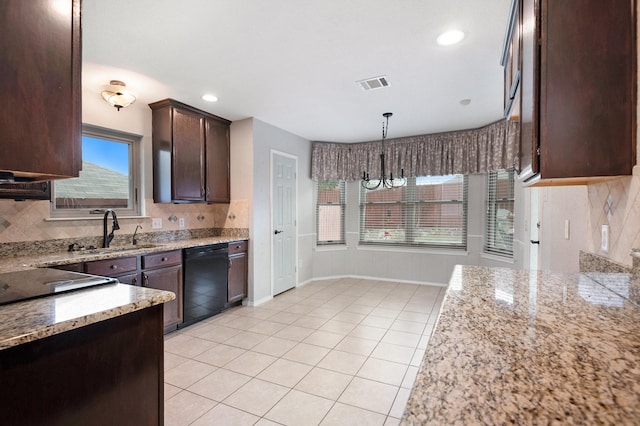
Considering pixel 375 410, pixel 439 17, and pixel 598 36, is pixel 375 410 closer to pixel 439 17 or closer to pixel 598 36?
pixel 598 36

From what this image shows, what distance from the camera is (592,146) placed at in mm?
1126

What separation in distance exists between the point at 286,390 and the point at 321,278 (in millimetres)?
3421

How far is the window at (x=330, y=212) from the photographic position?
5691 millimetres

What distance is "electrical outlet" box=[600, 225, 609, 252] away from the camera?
4.43 feet

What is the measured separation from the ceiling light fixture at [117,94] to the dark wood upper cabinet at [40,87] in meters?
2.08

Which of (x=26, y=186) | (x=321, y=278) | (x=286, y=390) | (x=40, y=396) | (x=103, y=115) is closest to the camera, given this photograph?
(x=40, y=396)

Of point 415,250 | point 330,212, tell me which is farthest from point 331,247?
point 415,250

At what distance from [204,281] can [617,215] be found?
3.54m

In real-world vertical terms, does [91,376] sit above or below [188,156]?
below

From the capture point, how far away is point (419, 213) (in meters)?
5.29

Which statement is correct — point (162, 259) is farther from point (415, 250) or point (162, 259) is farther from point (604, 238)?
point (415, 250)

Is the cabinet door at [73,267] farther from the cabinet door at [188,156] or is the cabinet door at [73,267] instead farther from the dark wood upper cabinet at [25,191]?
the cabinet door at [188,156]

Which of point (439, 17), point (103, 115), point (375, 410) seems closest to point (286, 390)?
point (375, 410)

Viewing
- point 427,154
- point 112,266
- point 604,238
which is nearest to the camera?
point 604,238
